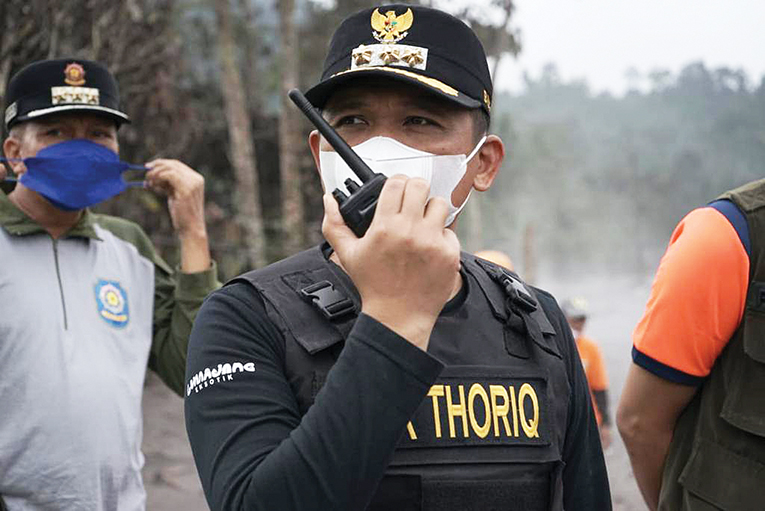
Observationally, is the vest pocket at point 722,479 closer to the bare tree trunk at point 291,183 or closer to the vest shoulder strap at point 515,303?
the vest shoulder strap at point 515,303

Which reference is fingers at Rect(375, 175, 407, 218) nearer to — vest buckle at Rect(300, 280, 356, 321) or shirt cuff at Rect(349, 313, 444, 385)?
shirt cuff at Rect(349, 313, 444, 385)

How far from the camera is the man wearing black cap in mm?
1243

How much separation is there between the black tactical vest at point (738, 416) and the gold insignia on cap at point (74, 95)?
7.14 feet

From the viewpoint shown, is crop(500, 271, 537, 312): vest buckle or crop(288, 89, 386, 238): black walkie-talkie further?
crop(500, 271, 537, 312): vest buckle

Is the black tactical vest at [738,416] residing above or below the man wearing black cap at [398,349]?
below

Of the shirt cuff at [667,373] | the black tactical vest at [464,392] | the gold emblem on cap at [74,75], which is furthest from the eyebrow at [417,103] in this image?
the gold emblem on cap at [74,75]

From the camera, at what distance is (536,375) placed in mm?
1669

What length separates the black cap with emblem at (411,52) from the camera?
1.65 m

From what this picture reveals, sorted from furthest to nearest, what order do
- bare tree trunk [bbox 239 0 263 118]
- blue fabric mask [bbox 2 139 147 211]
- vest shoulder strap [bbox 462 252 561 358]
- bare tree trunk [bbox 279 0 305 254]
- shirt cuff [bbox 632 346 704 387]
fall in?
bare tree trunk [bbox 239 0 263 118] < bare tree trunk [bbox 279 0 305 254] < blue fabric mask [bbox 2 139 147 211] < shirt cuff [bbox 632 346 704 387] < vest shoulder strap [bbox 462 252 561 358]

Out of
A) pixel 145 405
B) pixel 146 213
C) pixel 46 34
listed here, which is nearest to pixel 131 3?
pixel 46 34

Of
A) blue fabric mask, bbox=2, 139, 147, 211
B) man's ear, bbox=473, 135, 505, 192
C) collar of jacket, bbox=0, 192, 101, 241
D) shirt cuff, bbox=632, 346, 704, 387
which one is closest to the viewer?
man's ear, bbox=473, 135, 505, 192

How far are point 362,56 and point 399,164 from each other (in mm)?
244

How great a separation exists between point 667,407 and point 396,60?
1343mm

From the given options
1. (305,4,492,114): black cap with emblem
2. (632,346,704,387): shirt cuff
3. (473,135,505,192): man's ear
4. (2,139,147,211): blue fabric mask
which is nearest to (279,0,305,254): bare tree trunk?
(2,139,147,211): blue fabric mask
